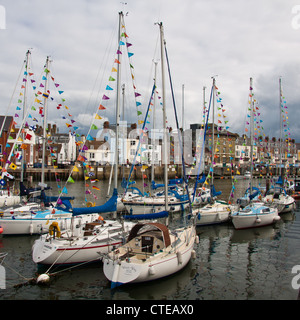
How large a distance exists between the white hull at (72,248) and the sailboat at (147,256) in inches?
38.8

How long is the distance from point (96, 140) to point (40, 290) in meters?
76.3

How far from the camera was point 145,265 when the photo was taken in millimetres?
11984

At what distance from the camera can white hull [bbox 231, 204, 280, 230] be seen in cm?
2270

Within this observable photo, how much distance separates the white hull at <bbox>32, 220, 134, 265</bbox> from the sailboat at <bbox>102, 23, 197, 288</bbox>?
99cm

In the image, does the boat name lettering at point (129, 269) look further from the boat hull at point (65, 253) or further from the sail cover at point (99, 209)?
the sail cover at point (99, 209)

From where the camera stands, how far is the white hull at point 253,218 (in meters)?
22.7

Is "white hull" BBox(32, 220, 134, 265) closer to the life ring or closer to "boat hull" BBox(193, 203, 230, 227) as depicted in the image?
the life ring

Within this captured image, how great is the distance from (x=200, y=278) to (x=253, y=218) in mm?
11034

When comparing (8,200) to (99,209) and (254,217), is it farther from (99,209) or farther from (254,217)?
(254,217)
